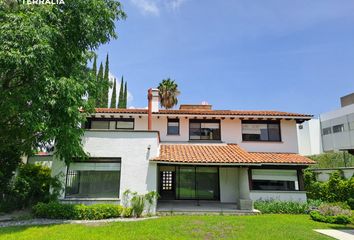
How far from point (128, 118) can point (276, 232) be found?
1494 centimetres

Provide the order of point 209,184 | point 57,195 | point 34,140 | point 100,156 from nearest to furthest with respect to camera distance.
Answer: point 34,140, point 57,195, point 100,156, point 209,184

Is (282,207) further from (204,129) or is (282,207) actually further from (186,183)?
(204,129)

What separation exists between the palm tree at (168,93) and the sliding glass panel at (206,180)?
21.6 meters

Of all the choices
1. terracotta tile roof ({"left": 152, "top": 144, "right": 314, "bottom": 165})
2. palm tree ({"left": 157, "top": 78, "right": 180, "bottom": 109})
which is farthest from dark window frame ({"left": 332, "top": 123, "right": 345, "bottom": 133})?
terracotta tile roof ({"left": 152, "top": 144, "right": 314, "bottom": 165})

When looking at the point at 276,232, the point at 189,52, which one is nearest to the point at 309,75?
the point at 189,52

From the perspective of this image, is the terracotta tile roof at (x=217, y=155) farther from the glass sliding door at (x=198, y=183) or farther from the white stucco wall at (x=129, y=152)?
the glass sliding door at (x=198, y=183)

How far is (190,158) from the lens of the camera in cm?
1675

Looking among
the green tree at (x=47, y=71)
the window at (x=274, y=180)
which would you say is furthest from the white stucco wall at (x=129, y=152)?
the window at (x=274, y=180)

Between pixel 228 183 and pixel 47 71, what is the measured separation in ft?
50.4

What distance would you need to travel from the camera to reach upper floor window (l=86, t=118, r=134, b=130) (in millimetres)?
21375

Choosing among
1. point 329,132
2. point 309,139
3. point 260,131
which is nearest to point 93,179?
point 260,131

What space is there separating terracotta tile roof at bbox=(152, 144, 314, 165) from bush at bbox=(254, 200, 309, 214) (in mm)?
2922

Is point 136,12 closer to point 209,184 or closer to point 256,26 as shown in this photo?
point 256,26

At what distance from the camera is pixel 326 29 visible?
15797 mm
